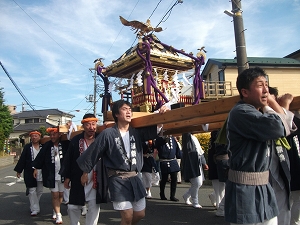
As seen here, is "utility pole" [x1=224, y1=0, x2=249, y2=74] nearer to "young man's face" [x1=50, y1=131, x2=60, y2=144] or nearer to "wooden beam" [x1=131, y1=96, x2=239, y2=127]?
"wooden beam" [x1=131, y1=96, x2=239, y2=127]

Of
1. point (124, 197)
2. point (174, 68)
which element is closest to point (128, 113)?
point (124, 197)

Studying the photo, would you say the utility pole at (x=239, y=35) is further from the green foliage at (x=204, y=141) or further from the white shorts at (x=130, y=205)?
the green foliage at (x=204, y=141)

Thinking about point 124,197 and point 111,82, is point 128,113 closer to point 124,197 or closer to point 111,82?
point 124,197

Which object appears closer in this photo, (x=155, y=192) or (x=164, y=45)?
(x=155, y=192)

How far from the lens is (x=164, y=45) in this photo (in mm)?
9781

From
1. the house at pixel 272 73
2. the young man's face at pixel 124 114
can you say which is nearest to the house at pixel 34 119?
the house at pixel 272 73

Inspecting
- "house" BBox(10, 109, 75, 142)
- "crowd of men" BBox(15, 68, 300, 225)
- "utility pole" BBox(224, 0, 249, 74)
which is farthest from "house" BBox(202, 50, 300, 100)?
"house" BBox(10, 109, 75, 142)

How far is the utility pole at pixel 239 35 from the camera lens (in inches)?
239

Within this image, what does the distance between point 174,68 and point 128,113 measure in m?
6.53

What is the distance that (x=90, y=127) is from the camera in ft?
13.7

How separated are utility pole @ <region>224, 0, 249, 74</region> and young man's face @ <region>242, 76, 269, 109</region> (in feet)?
13.4

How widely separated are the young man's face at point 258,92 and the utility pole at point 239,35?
4.09 metres

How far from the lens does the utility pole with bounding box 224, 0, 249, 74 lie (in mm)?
6078

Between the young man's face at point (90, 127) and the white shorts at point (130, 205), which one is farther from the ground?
the young man's face at point (90, 127)
